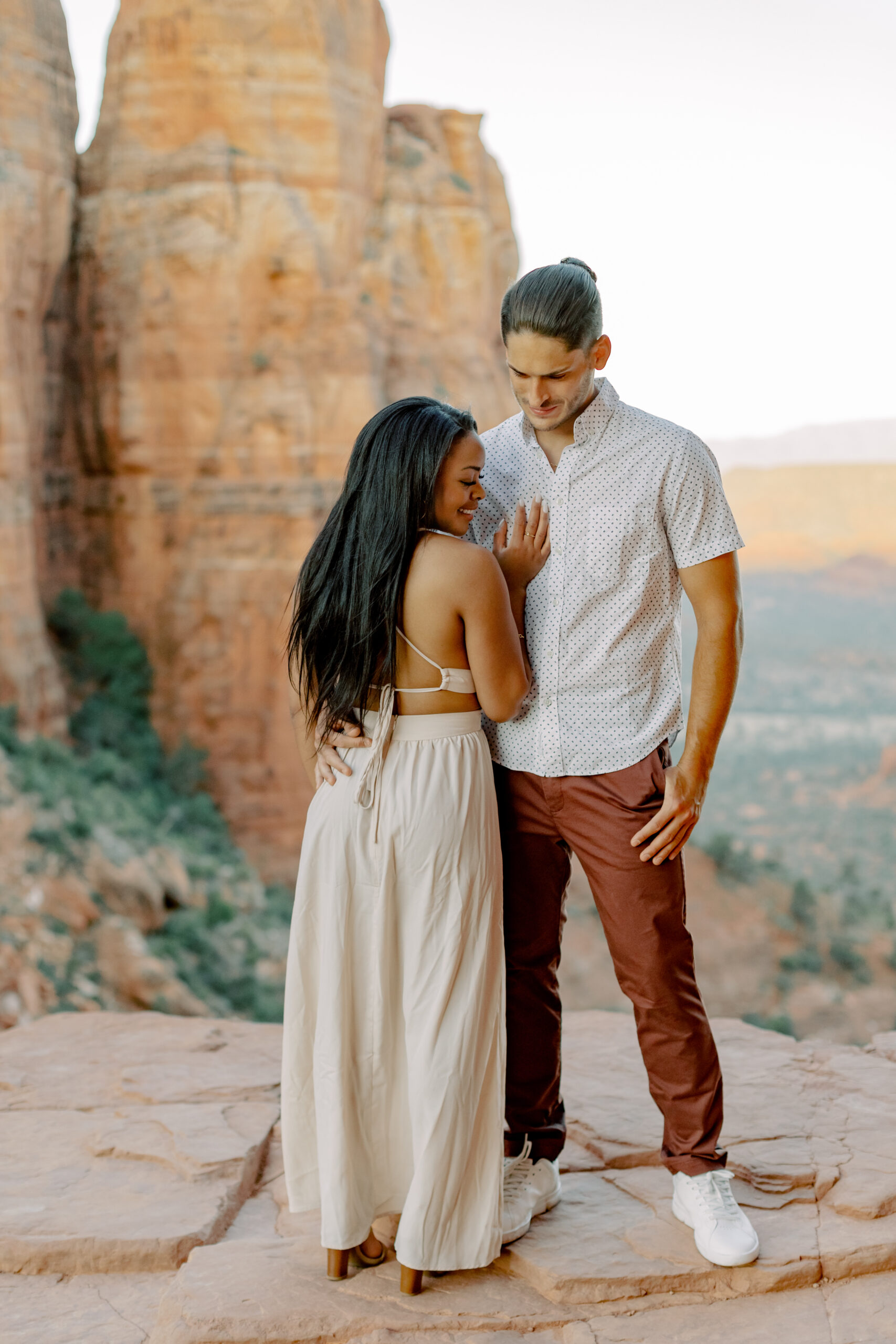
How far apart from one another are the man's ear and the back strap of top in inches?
22.4

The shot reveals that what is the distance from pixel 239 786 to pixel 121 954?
4317 millimetres

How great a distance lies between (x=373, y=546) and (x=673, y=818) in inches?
27.0

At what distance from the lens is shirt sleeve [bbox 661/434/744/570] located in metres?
1.98

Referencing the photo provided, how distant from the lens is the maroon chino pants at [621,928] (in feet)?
6.60

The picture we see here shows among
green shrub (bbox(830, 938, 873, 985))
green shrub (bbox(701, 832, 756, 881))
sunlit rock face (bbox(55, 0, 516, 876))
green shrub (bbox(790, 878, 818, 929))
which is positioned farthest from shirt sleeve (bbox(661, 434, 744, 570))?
green shrub (bbox(701, 832, 756, 881))

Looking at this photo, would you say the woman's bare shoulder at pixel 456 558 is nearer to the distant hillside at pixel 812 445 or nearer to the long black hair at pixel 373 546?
the long black hair at pixel 373 546

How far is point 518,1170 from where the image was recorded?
222 centimetres

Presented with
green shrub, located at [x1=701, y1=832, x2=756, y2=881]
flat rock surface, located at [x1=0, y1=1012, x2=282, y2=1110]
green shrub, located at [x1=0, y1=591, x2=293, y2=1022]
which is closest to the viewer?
flat rock surface, located at [x1=0, y1=1012, x2=282, y2=1110]

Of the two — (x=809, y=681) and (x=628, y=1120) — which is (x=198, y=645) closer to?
(x=628, y=1120)

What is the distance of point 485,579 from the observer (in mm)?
1875

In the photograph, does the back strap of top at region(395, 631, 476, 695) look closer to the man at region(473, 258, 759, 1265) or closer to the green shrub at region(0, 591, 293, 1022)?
the man at region(473, 258, 759, 1265)

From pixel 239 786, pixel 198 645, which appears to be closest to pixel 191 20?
pixel 198 645

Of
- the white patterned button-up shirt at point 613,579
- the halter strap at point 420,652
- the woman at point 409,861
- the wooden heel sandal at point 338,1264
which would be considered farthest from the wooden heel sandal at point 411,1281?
the halter strap at point 420,652

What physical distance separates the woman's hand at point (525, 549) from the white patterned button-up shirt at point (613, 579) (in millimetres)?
21
